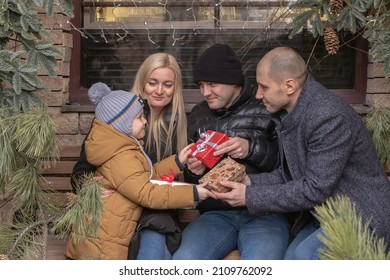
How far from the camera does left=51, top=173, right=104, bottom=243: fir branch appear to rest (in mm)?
3145

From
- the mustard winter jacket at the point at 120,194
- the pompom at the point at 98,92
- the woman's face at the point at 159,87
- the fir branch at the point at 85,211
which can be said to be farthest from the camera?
the woman's face at the point at 159,87

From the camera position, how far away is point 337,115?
336 centimetres

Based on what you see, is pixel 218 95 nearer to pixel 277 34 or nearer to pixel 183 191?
pixel 183 191

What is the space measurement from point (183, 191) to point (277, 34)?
5.49ft

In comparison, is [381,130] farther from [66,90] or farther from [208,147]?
[66,90]

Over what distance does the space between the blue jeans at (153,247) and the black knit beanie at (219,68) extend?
2.91 feet

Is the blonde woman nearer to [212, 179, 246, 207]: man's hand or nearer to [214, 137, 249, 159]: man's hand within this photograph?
[214, 137, 249, 159]: man's hand

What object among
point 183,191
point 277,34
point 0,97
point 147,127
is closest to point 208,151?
point 183,191

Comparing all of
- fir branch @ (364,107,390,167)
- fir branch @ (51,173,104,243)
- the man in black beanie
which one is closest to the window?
fir branch @ (364,107,390,167)

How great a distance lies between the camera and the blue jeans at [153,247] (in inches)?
139

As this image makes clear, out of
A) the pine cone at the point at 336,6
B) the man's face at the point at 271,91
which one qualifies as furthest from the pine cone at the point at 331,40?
the man's face at the point at 271,91

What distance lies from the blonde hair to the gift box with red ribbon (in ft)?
1.15

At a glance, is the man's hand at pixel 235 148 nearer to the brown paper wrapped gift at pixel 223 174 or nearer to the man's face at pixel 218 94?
the brown paper wrapped gift at pixel 223 174

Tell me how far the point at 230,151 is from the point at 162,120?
1.79 ft
